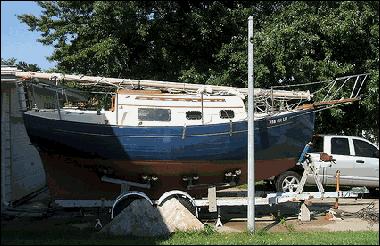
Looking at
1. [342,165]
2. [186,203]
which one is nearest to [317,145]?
[342,165]

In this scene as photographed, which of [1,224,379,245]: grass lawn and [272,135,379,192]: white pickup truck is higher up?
[272,135,379,192]: white pickup truck

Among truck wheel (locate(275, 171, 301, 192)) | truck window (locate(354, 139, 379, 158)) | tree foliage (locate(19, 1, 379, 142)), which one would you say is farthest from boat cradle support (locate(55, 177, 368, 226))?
tree foliage (locate(19, 1, 379, 142))

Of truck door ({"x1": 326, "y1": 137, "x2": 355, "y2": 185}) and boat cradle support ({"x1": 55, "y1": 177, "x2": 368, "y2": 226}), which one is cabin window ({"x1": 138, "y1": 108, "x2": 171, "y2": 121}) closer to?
boat cradle support ({"x1": 55, "y1": 177, "x2": 368, "y2": 226})

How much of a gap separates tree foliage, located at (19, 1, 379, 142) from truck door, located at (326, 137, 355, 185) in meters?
2.42

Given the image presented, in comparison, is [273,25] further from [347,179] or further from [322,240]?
[322,240]

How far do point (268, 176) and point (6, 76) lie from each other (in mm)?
6949

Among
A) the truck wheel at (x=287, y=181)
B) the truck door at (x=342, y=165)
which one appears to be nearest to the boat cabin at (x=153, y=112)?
the truck wheel at (x=287, y=181)

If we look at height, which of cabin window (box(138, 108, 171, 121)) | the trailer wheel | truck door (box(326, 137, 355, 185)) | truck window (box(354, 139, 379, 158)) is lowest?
the trailer wheel

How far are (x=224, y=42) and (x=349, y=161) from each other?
7570mm

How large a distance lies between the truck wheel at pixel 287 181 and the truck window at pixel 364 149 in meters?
2.36

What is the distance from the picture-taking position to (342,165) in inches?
627

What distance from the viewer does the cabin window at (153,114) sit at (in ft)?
42.7

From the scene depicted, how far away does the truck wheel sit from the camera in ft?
49.7

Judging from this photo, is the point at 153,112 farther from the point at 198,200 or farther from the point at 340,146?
the point at 340,146
